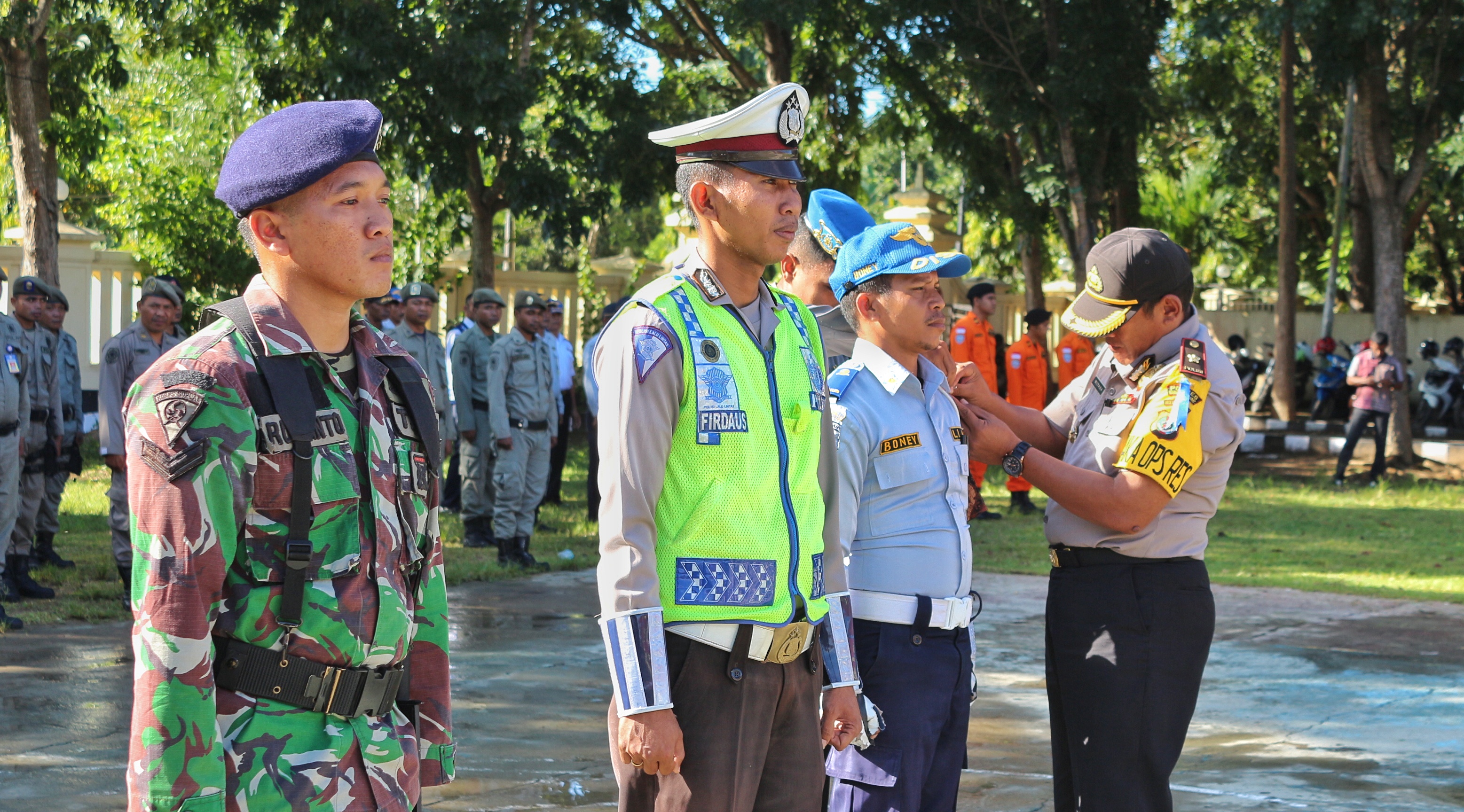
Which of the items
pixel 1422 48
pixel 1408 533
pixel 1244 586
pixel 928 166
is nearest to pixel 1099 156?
pixel 1422 48

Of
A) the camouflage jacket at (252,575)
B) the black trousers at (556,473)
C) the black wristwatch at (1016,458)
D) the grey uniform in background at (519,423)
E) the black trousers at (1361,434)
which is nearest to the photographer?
the camouflage jacket at (252,575)

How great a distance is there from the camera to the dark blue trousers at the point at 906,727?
10.8ft

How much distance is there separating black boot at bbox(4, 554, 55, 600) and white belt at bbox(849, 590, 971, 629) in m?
6.72

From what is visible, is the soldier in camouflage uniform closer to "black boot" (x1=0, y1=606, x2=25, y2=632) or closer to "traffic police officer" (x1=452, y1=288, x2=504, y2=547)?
"black boot" (x1=0, y1=606, x2=25, y2=632)

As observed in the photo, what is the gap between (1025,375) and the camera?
13398mm

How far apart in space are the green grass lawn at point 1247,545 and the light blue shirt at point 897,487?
5893 mm

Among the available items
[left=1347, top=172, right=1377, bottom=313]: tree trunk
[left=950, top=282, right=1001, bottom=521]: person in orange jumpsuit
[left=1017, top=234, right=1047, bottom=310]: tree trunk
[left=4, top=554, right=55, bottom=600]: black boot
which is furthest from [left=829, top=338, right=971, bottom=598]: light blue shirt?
[left=1347, top=172, right=1377, bottom=313]: tree trunk

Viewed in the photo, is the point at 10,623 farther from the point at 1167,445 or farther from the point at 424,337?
the point at 1167,445

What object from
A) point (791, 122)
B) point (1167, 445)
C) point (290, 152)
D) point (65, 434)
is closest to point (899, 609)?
point (1167, 445)

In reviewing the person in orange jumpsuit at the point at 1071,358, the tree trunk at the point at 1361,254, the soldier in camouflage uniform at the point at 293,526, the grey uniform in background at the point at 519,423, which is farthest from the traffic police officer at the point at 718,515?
the tree trunk at the point at 1361,254

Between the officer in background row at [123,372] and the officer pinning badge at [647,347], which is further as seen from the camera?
the officer in background row at [123,372]

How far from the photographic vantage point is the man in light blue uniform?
10.9 feet

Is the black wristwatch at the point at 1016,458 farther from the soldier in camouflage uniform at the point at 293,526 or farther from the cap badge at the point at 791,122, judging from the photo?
the soldier in camouflage uniform at the point at 293,526

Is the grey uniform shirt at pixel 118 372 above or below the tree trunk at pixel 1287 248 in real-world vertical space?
below
